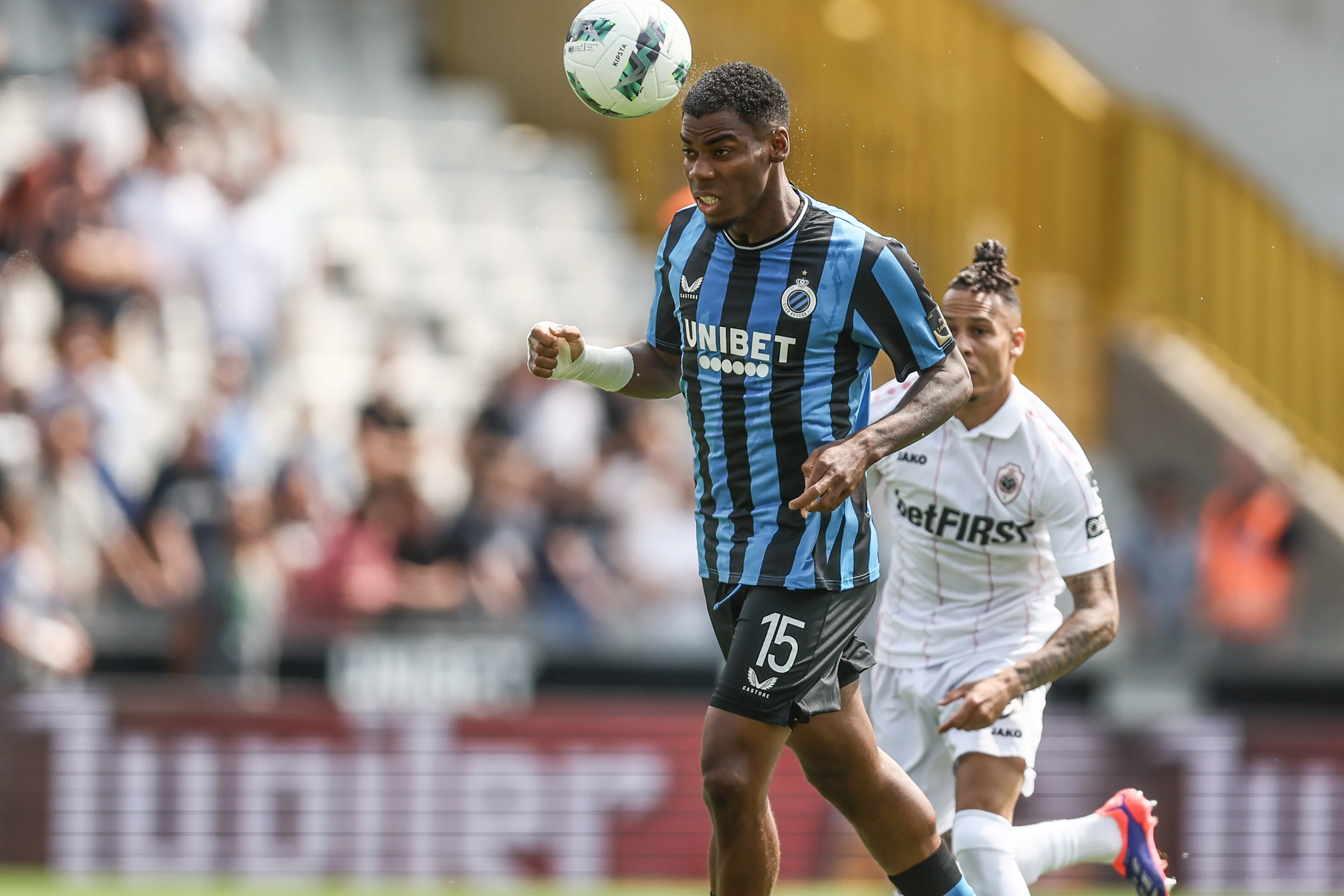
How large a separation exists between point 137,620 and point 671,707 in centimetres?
307

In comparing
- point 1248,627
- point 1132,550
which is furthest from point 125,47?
point 1248,627

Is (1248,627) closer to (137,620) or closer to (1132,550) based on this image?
(1132,550)

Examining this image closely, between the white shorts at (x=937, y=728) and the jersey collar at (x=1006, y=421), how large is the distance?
0.74 meters

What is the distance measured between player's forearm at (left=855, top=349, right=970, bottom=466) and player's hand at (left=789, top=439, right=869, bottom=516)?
0.06m

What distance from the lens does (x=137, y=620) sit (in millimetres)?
10883

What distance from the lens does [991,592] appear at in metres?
6.48

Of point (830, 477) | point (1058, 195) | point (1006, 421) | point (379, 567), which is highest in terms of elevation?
point (1058, 195)

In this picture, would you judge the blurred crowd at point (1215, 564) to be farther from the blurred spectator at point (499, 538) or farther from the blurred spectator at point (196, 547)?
the blurred spectator at point (196, 547)

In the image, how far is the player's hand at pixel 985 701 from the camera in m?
5.77

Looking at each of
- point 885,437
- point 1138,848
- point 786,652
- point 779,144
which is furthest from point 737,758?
point 1138,848

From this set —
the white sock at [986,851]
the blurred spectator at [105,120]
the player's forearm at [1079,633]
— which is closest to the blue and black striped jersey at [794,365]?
the player's forearm at [1079,633]

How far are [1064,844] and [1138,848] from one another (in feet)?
0.97

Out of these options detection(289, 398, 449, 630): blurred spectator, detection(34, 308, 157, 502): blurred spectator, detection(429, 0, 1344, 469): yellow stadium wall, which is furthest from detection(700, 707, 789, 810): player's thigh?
detection(429, 0, 1344, 469): yellow stadium wall

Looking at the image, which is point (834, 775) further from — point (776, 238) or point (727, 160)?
point (727, 160)
